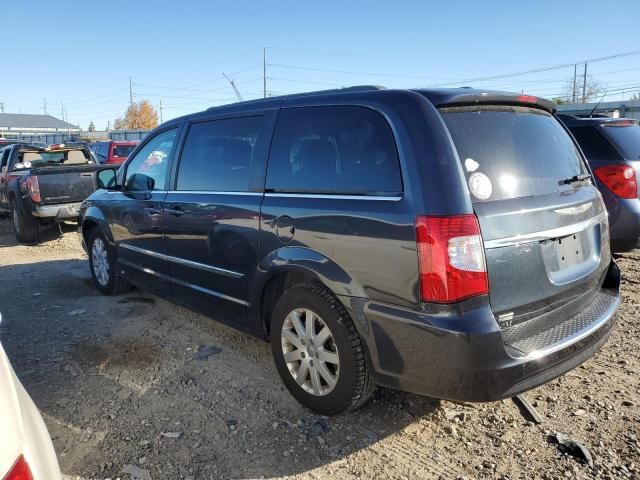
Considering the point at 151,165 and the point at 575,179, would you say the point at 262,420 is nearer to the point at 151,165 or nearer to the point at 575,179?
the point at 575,179

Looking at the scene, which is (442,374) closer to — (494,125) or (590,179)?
(494,125)

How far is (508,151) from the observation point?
8.74 feet

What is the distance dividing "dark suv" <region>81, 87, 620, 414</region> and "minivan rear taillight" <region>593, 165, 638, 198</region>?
7.12 feet

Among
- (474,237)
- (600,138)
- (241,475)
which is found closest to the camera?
(474,237)

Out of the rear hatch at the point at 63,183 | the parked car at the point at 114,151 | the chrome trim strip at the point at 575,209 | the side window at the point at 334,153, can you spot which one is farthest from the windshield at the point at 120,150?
the chrome trim strip at the point at 575,209

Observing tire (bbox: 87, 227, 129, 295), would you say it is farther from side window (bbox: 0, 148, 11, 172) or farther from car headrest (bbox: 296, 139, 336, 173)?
side window (bbox: 0, 148, 11, 172)

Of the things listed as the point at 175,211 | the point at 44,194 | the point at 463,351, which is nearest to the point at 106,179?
the point at 175,211

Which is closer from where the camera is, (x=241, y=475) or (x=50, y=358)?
(x=241, y=475)

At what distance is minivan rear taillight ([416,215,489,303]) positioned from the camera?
2314 mm

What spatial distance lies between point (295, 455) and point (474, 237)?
1491 mm

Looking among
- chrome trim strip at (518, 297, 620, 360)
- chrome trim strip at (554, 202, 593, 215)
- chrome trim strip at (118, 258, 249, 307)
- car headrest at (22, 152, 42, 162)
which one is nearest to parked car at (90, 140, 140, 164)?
car headrest at (22, 152, 42, 162)

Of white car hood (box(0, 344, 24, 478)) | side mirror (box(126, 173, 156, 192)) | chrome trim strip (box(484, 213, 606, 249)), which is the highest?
side mirror (box(126, 173, 156, 192))

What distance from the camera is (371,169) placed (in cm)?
267

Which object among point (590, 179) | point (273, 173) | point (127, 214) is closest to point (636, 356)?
point (590, 179)
